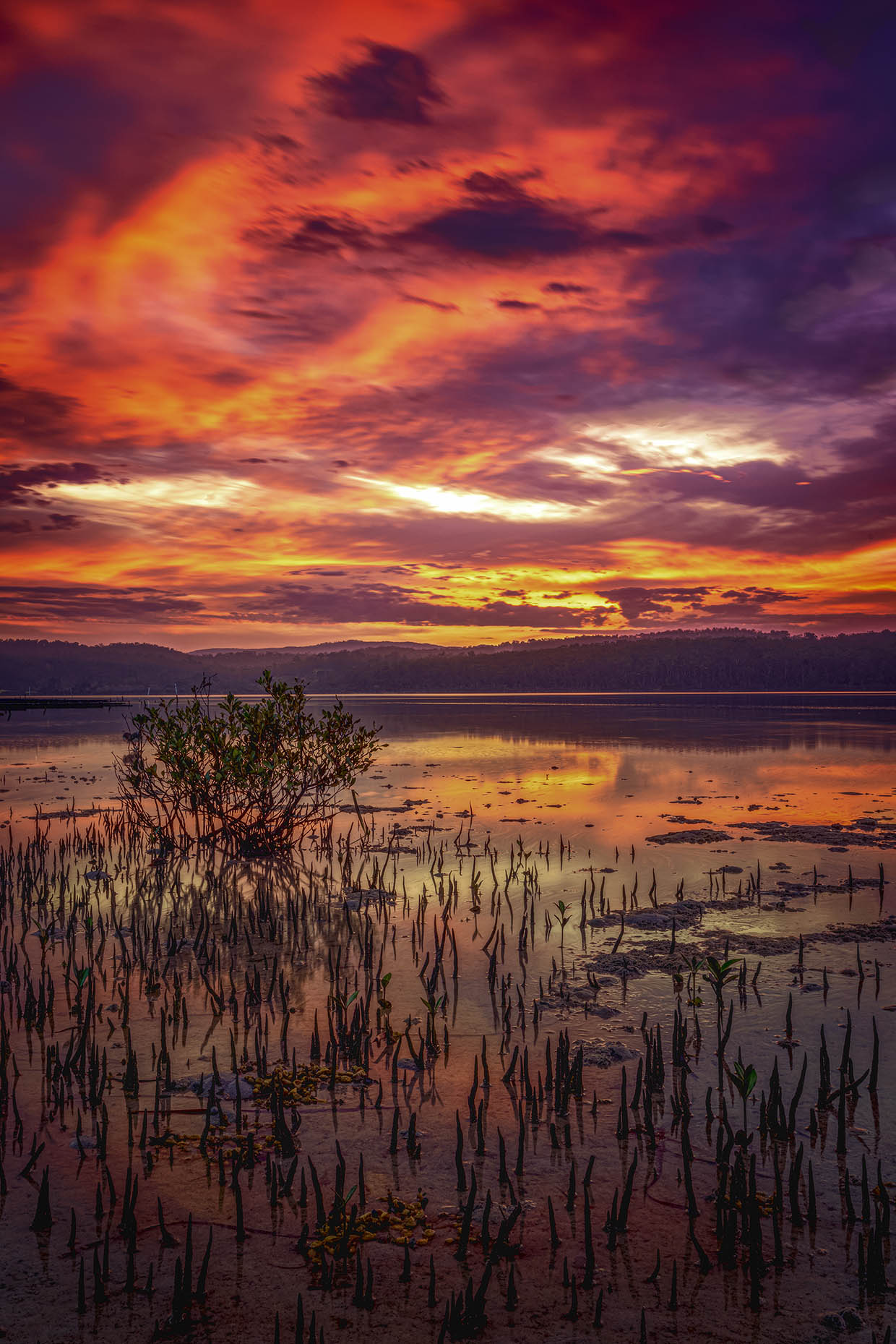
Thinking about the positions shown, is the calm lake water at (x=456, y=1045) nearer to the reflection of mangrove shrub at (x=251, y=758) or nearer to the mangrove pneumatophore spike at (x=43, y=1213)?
the mangrove pneumatophore spike at (x=43, y=1213)

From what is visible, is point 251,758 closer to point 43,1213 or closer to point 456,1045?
point 456,1045

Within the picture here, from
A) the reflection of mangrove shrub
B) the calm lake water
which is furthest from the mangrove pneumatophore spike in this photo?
the reflection of mangrove shrub

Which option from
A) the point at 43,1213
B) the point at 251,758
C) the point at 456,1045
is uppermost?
the point at 251,758

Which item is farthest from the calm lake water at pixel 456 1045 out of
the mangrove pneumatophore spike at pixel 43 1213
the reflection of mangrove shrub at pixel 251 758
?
the reflection of mangrove shrub at pixel 251 758

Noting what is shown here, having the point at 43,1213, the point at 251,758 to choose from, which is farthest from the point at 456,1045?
the point at 251,758

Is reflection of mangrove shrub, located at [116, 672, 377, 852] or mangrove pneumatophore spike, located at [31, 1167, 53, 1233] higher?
reflection of mangrove shrub, located at [116, 672, 377, 852]

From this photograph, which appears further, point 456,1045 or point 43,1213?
point 456,1045

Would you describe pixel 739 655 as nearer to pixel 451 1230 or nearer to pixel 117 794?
pixel 117 794

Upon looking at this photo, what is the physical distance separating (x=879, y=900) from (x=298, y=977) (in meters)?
9.15

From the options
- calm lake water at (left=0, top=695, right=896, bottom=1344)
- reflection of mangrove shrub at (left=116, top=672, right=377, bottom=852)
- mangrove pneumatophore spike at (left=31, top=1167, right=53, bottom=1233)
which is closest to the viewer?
calm lake water at (left=0, top=695, right=896, bottom=1344)

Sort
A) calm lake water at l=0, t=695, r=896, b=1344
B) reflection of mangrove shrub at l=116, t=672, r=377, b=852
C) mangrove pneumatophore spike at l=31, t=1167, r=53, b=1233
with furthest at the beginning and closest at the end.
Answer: reflection of mangrove shrub at l=116, t=672, r=377, b=852 < mangrove pneumatophore spike at l=31, t=1167, r=53, b=1233 < calm lake water at l=0, t=695, r=896, b=1344

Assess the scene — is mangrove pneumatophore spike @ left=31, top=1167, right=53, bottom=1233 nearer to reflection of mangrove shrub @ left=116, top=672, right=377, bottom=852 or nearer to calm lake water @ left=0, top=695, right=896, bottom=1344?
calm lake water @ left=0, top=695, right=896, bottom=1344

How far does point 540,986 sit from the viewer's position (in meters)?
8.91

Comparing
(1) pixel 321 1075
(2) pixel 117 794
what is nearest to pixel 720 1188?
(1) pixel 321 1075
